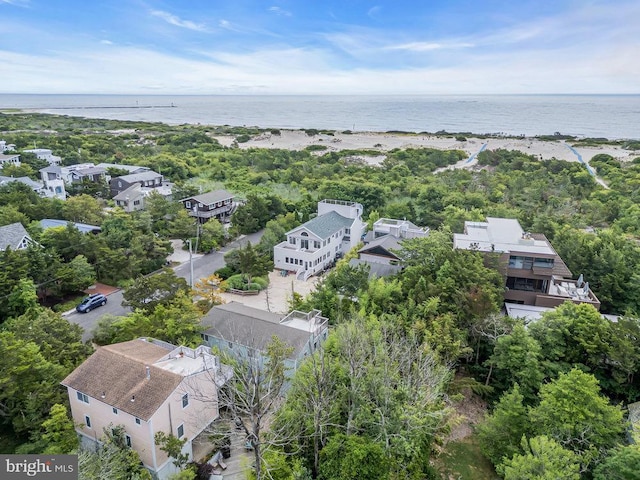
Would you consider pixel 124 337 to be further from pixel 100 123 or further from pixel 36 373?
pixel 100 123

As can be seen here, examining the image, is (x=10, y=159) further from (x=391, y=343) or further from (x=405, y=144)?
(x=405, y=144)

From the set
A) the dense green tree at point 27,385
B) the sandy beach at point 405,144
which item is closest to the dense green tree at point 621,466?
the dense green tree at point 27,385

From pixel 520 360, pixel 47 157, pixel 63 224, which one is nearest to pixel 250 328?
pixel 520 360

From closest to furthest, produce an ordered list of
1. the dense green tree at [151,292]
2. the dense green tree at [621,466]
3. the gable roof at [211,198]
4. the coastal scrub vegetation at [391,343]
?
the dense green tree at [621,466], the coastal scrub vegetation at [391,343], the dense green tree at [151,292], the gable roof at [211,198]

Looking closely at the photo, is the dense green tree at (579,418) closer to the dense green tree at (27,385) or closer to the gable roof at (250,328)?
the gable roof at (250,328)

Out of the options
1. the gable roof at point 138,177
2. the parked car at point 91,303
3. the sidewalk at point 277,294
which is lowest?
the sidewalk at point 277,294

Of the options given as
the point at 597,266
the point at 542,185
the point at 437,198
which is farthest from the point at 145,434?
the point at 542,185
